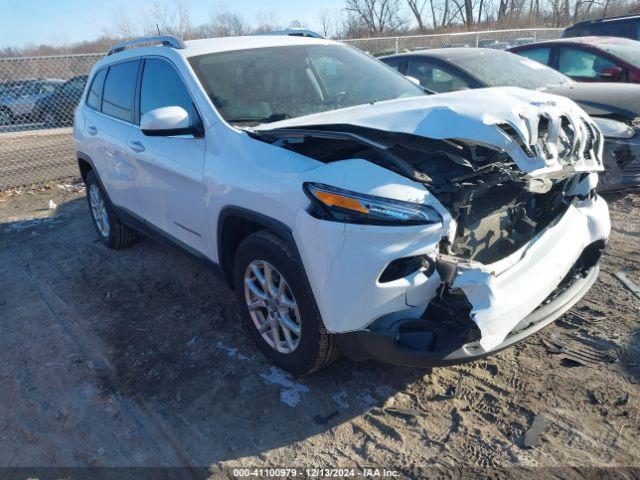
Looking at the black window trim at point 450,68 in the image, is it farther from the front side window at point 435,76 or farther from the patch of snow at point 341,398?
the patch of snow at point 341,398

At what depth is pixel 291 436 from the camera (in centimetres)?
274

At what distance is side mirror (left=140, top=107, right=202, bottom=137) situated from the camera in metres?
3.29

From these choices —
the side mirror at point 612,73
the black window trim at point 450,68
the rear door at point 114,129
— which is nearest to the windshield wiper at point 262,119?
the rear door at point 114,129

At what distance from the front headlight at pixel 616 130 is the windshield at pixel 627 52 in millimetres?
2550

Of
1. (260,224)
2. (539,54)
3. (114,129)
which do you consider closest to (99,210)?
(114,129)

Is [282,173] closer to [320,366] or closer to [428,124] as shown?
[428,124]

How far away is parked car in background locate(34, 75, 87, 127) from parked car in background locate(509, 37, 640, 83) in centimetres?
1114

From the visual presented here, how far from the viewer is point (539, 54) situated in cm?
827

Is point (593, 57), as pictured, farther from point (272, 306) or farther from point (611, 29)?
point (272, 306)

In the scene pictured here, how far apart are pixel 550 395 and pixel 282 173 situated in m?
1.80

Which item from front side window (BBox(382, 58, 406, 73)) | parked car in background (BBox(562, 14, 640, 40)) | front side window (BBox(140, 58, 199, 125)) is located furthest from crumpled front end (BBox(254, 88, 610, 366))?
parked car in background (BBox(562, 14, 640, 40))

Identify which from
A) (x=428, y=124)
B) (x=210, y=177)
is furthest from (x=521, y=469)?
(x=210, y=177)

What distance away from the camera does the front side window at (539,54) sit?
26.7 ft

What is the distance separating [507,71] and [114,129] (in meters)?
4.52
